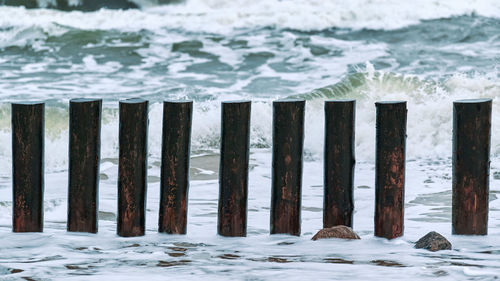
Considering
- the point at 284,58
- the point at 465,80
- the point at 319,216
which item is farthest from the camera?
the point at 284,58

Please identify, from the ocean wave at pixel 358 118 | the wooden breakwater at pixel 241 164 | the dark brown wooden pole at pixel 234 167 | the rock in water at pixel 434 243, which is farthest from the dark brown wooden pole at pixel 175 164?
the ocean wave at pixel 358 118

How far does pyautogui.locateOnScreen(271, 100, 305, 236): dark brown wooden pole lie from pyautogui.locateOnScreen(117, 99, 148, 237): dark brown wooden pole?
783 millimetres

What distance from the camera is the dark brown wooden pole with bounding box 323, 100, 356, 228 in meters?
5.06

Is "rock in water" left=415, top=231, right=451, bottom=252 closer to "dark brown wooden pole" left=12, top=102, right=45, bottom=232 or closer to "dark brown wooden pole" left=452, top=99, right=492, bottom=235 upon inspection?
"dark brown wooden pole" left=452, top=99, right=492, bottom=235

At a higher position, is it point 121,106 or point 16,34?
point 16,34

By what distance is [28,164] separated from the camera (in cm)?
525

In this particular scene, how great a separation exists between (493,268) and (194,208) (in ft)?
11.0

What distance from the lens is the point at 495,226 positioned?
642cm

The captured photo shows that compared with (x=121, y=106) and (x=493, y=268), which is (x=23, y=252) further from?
(x=493, y=268)

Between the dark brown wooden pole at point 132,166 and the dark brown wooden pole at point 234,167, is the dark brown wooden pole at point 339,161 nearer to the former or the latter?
the dark brown wooden pole at point 234,167

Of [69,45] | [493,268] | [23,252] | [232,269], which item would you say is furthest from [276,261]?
[69,45]

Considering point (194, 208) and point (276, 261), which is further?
point (194, 208)

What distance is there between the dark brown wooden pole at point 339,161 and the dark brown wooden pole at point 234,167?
48 cm

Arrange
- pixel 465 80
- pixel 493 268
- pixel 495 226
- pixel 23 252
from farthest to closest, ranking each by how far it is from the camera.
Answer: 1. pixel 465 80
2. pixel 495 226
3. pixel 23 252
4. pixel 493 268
